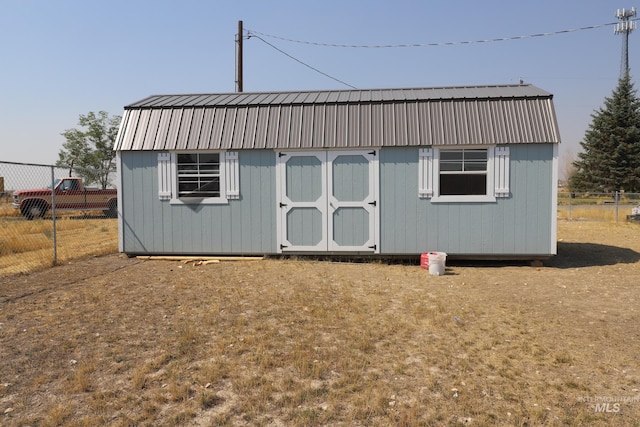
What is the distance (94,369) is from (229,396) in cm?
129

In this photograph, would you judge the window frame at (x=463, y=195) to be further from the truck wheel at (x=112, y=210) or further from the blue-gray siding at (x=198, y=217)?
the truck wheel at (x=112, y=210)

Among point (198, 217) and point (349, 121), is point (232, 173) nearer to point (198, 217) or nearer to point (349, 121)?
point (198, 217)

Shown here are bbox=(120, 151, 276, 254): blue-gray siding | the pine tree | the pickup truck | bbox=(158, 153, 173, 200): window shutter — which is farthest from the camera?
the pine tree

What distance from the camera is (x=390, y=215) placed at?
8836 millimetres

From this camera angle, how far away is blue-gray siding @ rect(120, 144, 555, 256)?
8.52 m

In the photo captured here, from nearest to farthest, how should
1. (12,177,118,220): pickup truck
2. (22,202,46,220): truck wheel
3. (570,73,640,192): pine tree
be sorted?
(22,202,46,220): truck wheel
(12,177,118,220): pickup truck
(570,73,640,192): pine tree

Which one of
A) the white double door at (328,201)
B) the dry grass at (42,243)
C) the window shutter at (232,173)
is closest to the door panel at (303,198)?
the white double door at (328,201)

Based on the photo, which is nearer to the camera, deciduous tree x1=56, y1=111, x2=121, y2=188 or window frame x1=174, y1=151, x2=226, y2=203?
window frame x1=174, y1=151, x2=226, y2=203

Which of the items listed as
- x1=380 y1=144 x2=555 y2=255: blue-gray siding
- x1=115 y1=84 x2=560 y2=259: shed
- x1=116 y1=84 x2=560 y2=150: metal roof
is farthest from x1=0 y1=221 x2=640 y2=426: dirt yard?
x1=116 y1=84 x2=560 y2=150: metal roof

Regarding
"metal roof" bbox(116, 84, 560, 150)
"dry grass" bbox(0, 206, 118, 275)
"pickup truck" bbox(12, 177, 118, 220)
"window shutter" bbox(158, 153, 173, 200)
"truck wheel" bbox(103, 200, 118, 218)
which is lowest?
"dry grass" bbox(0, 206, 118, 275)

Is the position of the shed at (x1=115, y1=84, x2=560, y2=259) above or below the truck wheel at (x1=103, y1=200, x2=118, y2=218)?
above

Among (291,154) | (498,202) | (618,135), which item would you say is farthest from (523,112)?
(618,135)

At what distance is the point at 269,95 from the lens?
34.6ft

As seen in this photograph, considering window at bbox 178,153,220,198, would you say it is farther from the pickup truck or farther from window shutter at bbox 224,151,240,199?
the pickup truck
